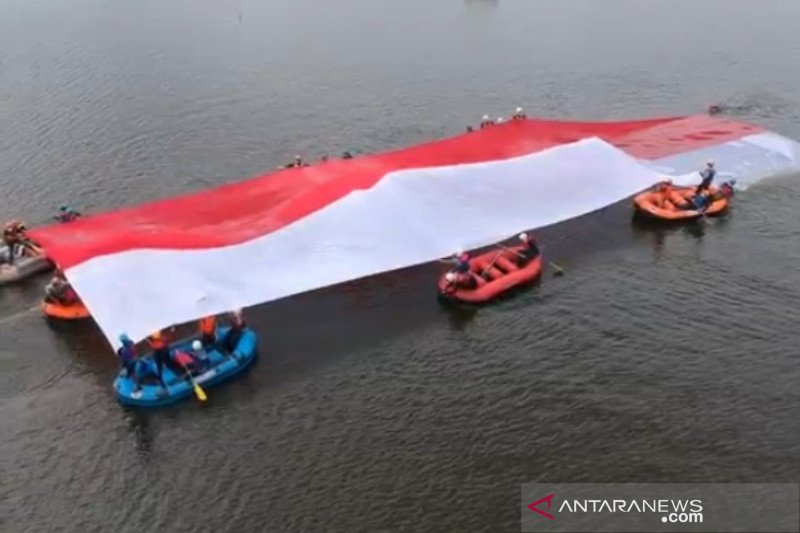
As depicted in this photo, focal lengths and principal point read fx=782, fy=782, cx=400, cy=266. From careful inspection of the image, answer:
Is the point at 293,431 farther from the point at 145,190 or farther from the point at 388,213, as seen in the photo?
the point at 145,190

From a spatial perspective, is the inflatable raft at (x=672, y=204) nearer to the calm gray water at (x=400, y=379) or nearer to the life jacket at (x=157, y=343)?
the calm gray water at (x=400, y=379)

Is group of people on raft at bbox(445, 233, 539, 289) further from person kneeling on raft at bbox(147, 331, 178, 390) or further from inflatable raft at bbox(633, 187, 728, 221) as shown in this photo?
person kneeling on raft at bbox(147, 331, 178, 390)

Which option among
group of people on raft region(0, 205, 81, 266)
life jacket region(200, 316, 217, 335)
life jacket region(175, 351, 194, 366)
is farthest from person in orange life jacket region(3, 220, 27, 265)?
life jacket region(175, 351, 194, 366)

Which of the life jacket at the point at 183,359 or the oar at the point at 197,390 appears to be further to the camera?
the life jacket at the point at 183,359

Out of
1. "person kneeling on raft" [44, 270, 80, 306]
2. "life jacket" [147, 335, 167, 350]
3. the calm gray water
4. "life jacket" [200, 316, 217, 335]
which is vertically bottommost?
the calm gray water

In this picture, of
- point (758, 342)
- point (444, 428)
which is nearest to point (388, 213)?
point (444, 428)

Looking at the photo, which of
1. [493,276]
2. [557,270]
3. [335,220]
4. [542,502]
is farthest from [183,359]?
[557,270]

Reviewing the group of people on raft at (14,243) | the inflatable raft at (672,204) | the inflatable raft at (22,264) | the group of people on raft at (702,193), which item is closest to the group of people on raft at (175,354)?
the inflatable raft at (22,264)
